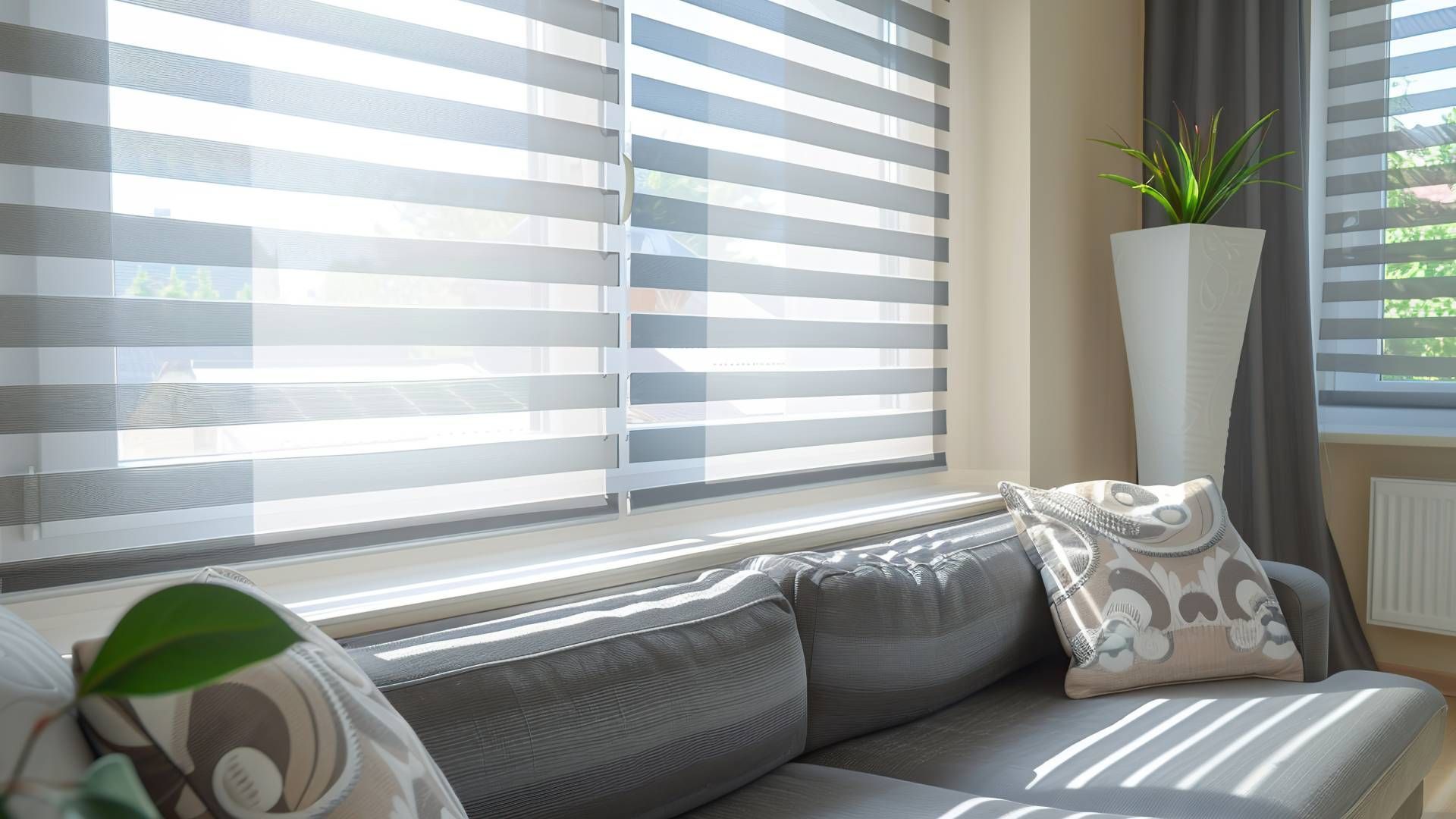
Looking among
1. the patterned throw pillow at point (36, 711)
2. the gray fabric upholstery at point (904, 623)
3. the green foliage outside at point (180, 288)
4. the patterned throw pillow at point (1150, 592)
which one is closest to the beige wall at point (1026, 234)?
the patterned throw pillow at point (1150, 592)

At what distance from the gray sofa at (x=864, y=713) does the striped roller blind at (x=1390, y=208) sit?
1.71 meters

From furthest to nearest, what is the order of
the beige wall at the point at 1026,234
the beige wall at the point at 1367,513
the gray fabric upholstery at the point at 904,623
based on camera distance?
the beige wall at the point at 1367,513 → the beige wall at the point at 1026,234 → the gray fabric upholstery at the point at 904,623

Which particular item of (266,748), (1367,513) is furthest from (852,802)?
(1367,513)

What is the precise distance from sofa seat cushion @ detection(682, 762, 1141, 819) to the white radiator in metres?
2.45

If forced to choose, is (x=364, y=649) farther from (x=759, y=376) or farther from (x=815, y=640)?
(x=759, y=376)

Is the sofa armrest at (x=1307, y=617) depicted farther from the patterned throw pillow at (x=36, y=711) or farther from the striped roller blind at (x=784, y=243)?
the patterned throw pillow at (x=36, y=711)

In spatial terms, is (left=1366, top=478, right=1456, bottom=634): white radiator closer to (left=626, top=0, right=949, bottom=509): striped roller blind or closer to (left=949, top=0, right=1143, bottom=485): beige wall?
(left=949, top=0, right=1143, bottom=485): beige wall

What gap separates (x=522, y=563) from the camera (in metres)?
1.76

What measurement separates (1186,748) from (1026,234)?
1.64 metres

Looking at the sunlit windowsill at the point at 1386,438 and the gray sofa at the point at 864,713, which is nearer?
the gray sofa at the point at 864,713

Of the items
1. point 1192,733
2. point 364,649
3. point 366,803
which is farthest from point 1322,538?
point 366,803

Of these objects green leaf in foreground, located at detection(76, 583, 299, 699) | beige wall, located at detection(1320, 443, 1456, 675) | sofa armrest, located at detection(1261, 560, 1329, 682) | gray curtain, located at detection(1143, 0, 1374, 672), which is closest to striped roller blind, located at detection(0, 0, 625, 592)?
green leaf in foreground, located at detection(76, 583, 299, 699)

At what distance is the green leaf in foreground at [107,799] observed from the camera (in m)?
0.20

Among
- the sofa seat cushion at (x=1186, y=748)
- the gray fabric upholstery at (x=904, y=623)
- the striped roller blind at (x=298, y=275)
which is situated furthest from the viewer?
the gray fabric upholstery at (x=904, y=623)
